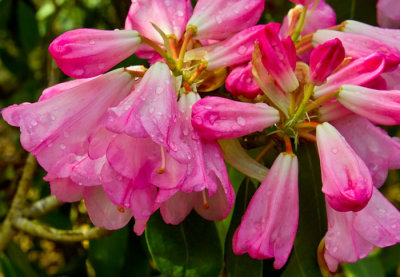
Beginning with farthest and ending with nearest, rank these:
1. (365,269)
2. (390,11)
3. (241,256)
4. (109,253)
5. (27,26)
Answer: (27,26) < (365,269) < (109,253) < (390,11) < (241,256)

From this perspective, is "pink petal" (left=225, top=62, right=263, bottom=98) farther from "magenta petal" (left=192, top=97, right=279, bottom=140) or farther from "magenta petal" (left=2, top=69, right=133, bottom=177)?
"magenta petal" (left=2, top=69, right=133, bottom=177)

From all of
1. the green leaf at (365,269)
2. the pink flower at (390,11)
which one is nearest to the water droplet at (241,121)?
the pink flower at (390,11)

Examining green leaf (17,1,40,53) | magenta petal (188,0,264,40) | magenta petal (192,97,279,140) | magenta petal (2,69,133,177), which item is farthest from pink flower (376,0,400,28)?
green leaf (17,1,40,53)

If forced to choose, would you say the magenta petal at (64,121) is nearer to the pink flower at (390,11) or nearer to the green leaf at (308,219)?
the green leaf at (308,219)

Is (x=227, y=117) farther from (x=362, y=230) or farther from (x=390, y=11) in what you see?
(x=390, y=11)

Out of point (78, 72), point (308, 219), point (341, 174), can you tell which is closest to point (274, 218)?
point (341, 174)

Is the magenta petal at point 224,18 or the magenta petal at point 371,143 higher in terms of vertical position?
the magenta petal at point 224,18

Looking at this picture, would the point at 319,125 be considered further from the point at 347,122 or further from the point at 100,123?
the point at 100,123
